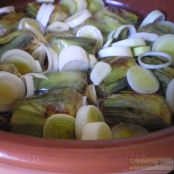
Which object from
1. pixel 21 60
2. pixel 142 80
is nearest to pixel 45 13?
pixel 21 60

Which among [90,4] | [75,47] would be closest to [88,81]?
[75,47]

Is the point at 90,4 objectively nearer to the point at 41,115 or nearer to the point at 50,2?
the point at 50,2

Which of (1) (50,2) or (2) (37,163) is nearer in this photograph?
(2) (37,163)

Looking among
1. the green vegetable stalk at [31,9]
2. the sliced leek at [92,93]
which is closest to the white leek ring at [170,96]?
the sliced leek at [92,93]

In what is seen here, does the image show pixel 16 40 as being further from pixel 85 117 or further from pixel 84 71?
pixel 85 117

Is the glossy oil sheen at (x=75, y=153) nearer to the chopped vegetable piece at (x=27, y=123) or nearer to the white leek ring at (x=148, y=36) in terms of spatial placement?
the chopped vegetable piece at (x=27, y=123)

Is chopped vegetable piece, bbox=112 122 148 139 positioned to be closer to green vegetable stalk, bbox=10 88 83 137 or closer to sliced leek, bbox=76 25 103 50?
green vegetable stalk, bbox=10 88 83 137

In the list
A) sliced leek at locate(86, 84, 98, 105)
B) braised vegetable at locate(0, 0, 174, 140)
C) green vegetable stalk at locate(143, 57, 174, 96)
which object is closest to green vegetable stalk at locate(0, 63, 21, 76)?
braised vegetable at locate(0, 0, 174, 140)
